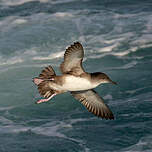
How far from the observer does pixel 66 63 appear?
8.55 m

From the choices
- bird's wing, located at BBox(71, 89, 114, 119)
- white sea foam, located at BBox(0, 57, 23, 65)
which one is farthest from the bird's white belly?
white sea foam, located at BBox(0, 57, 23, 65)

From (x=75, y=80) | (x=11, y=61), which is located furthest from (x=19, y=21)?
(x=75, y=80)

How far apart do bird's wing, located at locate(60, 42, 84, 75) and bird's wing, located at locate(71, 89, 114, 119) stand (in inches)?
24.5

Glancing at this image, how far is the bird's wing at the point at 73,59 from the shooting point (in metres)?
8.45

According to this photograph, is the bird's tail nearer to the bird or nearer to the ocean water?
the bird

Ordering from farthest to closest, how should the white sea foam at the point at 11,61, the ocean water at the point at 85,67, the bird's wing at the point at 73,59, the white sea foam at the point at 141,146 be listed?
the white sea foam at the point at 11,61
the ocean water at the point at 85,67
the white sea foam at the point at 141,146
the bird's wing at the point at 73,59

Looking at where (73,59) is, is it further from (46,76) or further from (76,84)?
(46,76)

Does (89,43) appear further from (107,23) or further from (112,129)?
(112,129)

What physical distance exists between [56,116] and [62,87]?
5.63 m

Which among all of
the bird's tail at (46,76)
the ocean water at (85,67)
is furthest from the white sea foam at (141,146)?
the bird's tail at (46,76)

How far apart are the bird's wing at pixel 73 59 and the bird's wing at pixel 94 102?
623mm

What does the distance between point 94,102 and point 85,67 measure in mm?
7429

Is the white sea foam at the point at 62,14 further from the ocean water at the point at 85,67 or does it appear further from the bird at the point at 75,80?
the bird at the point at 75,80

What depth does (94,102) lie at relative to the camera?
9.03m
